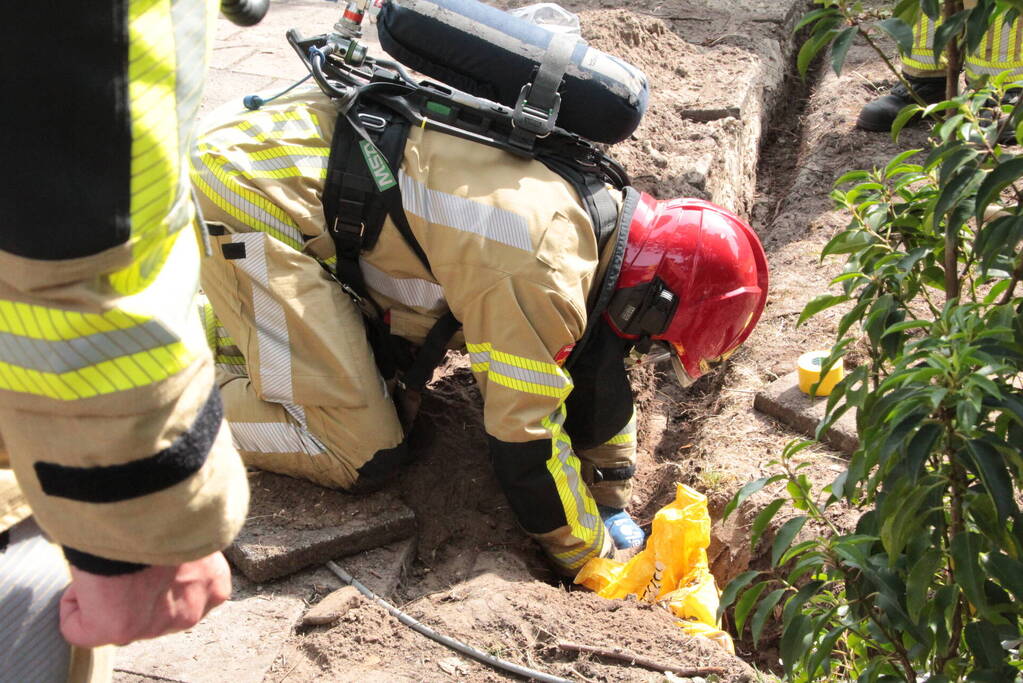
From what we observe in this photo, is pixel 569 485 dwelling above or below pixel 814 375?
below

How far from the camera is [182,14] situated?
1123 mm

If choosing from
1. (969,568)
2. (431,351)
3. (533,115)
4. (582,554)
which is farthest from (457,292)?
(969,568)

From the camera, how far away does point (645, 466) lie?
4176 millimetres

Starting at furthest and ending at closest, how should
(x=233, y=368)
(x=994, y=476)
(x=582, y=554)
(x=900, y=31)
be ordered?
(x=233, y=368)
(x=582, y=554)
(x=900, y=31)
(x=994, y=476)

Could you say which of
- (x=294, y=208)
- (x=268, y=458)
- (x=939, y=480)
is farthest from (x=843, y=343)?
(x=268, y=458)

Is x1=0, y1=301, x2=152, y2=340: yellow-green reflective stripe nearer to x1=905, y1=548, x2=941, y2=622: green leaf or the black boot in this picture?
x1=905, y1=548, x2=941, y2=622: green leaf

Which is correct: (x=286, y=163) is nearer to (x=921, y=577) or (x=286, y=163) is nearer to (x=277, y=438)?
(x=277, y=438)

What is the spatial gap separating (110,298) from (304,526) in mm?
2075

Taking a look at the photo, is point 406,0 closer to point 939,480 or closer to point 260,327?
point 260,327

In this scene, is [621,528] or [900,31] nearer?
[900,31]

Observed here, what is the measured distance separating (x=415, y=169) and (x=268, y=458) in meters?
1.07

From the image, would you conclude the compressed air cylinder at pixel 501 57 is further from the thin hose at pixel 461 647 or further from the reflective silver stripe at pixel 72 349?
the reflective silver stripe at pixel 72 349

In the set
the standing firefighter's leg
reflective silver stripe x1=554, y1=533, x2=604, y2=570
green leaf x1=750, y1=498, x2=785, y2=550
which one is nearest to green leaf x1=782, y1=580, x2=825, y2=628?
green leaf x1=750, y1=498, x2=785, y2=550

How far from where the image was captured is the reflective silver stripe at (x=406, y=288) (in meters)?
3.24
